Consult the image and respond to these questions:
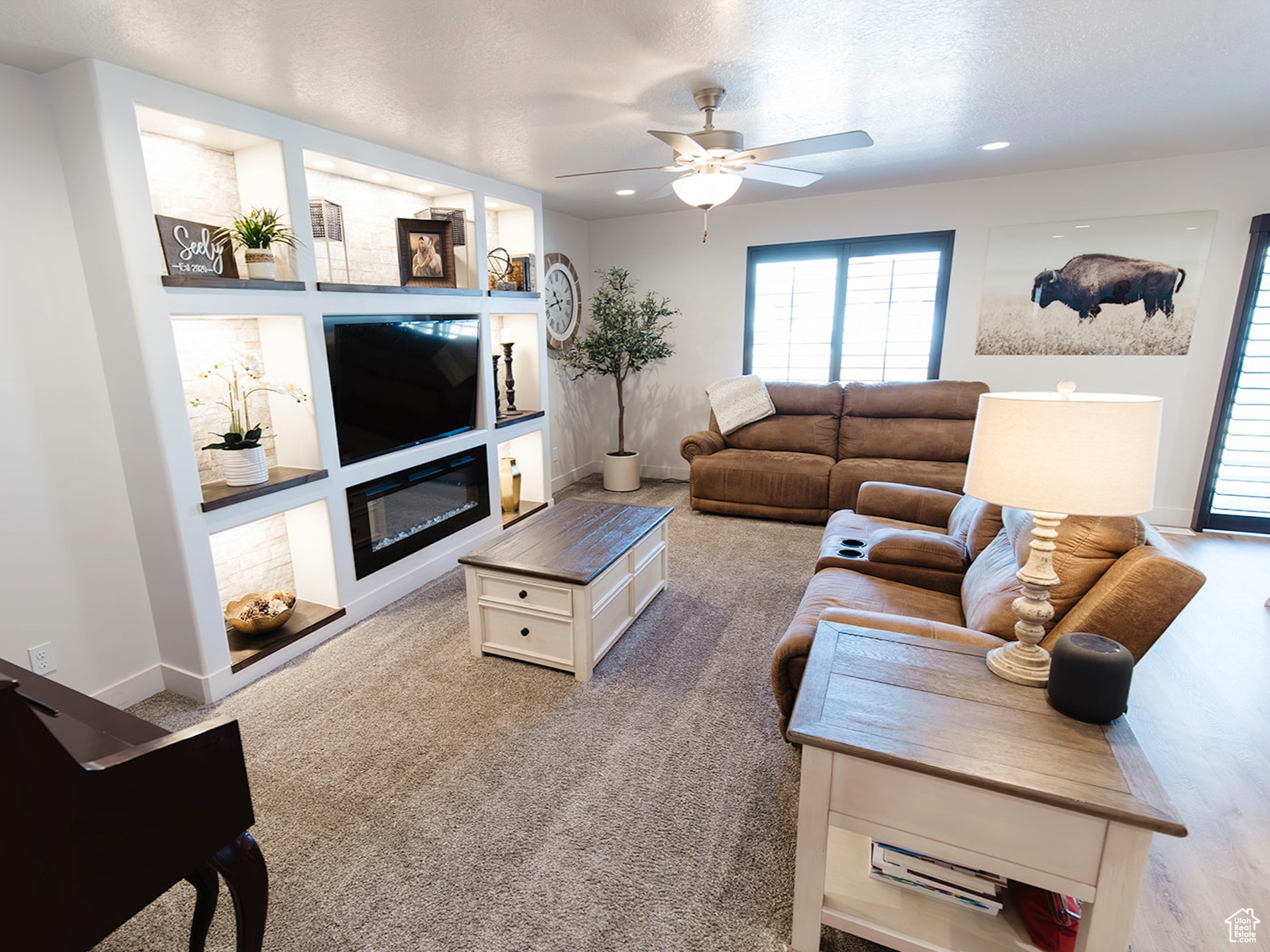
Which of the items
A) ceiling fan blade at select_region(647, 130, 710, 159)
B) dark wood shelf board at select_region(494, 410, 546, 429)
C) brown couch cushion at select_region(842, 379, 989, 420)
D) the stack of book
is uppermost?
ceiling fan blade at select_region(647, 130, 710, 159)

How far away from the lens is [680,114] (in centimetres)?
281

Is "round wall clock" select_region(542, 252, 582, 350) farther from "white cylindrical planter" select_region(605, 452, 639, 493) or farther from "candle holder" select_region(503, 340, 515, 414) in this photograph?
"white cylindrical planter" select_region(605, 452, 639, 493)

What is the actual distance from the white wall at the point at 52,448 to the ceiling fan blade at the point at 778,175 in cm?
268

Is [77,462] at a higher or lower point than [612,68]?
lower

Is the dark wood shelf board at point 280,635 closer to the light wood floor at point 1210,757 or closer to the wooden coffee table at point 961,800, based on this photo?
the wooden coffee table at point 961,800

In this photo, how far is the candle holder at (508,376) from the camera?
4730mm

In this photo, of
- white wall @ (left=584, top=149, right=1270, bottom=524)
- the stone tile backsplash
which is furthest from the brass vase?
the stone tile backsplash

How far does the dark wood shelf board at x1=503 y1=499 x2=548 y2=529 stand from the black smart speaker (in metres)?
3.62

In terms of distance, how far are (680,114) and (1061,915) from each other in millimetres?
3153

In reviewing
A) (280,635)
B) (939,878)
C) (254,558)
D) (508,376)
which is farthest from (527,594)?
(508,376)

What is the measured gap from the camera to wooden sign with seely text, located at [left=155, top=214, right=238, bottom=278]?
2305mm

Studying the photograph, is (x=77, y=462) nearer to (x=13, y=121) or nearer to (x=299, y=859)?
(x=13, y=121)

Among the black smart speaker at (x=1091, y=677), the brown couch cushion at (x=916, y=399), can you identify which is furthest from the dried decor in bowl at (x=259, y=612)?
the brown couch cushion at (x=916, y=399)

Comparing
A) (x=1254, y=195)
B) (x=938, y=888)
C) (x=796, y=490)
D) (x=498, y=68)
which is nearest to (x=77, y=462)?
(x=498, y=68)
